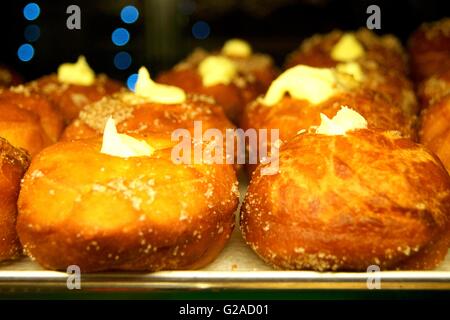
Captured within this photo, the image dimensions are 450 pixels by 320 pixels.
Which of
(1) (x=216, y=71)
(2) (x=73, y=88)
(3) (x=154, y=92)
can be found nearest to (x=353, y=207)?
(3) (x=154, y=92)

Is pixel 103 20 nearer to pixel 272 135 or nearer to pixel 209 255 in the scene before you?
pixel 272 135

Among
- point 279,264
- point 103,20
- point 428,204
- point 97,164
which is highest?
point 103,20

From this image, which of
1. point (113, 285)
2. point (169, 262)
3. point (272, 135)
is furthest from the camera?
point (272, 135)

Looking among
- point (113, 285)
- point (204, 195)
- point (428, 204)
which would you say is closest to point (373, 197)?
point (428, 204)

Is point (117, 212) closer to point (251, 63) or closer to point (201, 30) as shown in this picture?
point (251, 63)

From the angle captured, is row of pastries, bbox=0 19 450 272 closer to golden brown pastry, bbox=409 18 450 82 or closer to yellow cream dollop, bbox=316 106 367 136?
yellow cream dollop, bbox=316 106 367 136

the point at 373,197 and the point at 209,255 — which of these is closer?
the point at 373,197

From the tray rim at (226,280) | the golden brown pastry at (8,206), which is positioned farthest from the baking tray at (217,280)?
the golden brown pastry at (8,206)

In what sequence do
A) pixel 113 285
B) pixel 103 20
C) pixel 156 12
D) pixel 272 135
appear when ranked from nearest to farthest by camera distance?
1. pixel 113 285
2. pixel 272 135
3. pixel 156 12
4. pixel 103 20
